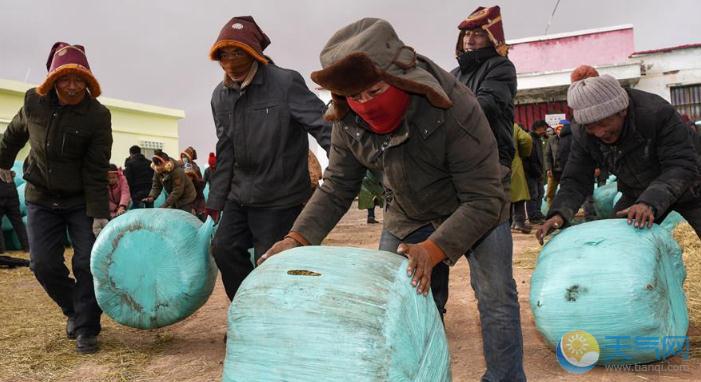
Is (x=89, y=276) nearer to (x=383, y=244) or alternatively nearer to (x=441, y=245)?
(x=383, y=244)

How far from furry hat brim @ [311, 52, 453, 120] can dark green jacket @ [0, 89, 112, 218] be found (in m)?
2.85

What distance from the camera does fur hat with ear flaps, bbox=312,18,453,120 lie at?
209 centimetres

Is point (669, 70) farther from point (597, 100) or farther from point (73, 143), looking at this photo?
point (73, 143)

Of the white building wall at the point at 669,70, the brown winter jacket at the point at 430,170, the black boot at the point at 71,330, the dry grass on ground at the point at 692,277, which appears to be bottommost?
the black boot at the point at 71,330

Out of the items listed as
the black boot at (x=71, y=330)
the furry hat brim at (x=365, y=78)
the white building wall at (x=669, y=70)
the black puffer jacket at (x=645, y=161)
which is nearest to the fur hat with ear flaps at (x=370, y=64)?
the furry hat brim at (x=365, y=78)

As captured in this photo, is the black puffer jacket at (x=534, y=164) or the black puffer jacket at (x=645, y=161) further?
the black puffer jacket at (x=534, y=164)

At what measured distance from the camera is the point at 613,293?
10.9 feet

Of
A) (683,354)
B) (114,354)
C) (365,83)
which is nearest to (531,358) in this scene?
(683,354)

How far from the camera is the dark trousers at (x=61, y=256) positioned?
440 cm

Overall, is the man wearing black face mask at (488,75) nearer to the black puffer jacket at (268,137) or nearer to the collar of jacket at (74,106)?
the black puffer jacket at (268,137)

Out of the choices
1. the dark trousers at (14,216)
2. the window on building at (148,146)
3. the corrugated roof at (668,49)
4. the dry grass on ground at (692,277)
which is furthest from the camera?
the window on building at (148,146)

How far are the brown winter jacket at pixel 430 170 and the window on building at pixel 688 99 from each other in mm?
20744

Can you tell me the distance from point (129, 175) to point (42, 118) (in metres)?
8.03

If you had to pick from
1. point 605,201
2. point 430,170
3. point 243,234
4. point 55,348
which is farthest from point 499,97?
point 605,201
